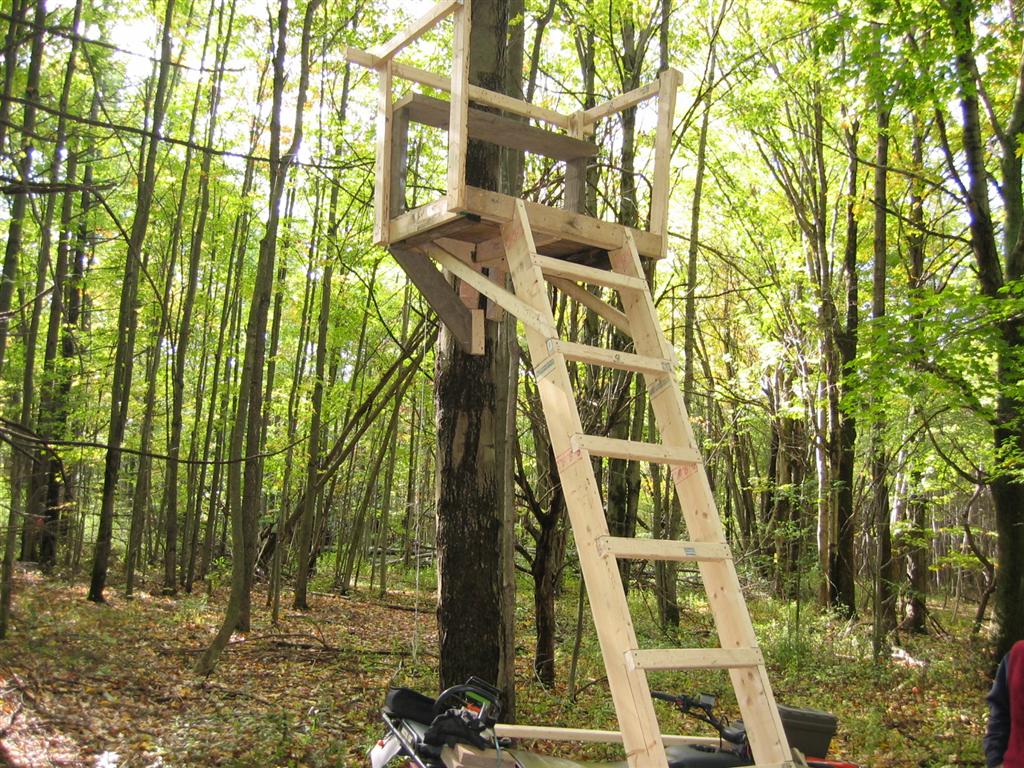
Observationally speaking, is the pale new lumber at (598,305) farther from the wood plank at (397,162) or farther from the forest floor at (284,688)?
the forest floor at (284,688)

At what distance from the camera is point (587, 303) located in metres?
5.06

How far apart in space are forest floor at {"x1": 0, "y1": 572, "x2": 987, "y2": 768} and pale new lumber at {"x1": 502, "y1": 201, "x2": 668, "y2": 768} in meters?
2.31

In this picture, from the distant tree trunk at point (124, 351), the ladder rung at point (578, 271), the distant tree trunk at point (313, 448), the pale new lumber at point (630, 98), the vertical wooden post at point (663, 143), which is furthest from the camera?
the distant tree trunk at point (313, 448)

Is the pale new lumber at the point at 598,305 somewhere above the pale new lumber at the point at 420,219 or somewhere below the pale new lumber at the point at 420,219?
below

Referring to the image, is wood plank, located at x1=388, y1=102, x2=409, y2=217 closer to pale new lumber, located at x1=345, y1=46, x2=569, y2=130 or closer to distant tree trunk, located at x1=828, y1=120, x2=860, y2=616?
pale new lumber, located at x1=345, y1=46, x2=569, y2=130

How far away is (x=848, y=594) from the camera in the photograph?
45.2 ft

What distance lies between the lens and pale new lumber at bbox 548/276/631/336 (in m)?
4.83

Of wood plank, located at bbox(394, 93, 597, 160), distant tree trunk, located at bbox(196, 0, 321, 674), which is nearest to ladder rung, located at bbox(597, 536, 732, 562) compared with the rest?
wood plank, located at bbox(394, 93, 597, 160)

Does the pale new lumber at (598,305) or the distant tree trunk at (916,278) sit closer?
the pale new lumber at (598,305)

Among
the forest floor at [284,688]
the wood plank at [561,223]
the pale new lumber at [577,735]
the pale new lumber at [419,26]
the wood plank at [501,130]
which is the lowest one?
the forest floor at [284,688]

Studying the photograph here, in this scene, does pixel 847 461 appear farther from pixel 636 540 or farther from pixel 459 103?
pixel 459 103

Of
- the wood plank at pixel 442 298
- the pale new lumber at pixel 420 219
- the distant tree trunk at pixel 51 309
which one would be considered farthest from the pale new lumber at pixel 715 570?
the distant tree trunk at pixel 51 309

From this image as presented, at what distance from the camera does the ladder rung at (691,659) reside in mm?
3193

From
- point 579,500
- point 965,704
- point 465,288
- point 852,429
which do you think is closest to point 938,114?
point 852,429
